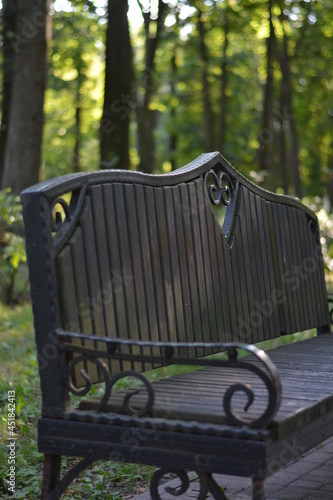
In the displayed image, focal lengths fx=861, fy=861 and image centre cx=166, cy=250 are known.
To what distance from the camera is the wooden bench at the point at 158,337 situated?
3.07 meters

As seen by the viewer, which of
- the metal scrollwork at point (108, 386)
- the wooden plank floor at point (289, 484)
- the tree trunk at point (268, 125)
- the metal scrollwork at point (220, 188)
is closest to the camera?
the metal scrollwork at point (108, 386)

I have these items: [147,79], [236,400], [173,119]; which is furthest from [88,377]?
[173,119]

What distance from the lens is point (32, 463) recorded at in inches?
192

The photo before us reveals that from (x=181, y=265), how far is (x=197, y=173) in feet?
1.92

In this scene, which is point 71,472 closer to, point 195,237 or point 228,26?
point 195,237

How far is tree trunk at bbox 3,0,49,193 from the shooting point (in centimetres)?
1295

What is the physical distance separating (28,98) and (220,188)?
8.70 m

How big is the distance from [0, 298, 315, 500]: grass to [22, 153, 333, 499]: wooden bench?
2.67 feet

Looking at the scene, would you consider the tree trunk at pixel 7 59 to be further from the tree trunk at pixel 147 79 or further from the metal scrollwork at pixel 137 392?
the metal scrollwork at pixel 137 392

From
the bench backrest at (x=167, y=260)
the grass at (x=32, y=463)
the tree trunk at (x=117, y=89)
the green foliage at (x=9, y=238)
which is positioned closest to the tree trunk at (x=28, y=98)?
the tree trunk at (x=117, y=89)

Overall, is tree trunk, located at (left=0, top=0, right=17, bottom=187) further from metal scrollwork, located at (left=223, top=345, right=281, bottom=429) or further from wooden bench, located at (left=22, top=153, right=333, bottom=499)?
metal scrollwork, located at (left=223, top=345, right=281, bottom=429)

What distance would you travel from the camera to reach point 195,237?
14.6 feet

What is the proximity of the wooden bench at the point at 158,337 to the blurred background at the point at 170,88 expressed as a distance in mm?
5236

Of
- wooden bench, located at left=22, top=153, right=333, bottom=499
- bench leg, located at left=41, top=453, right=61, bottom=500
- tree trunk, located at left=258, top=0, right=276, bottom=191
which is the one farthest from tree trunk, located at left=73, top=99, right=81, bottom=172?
bench leg, located at left=41, top=453, right=61, bottom=500
